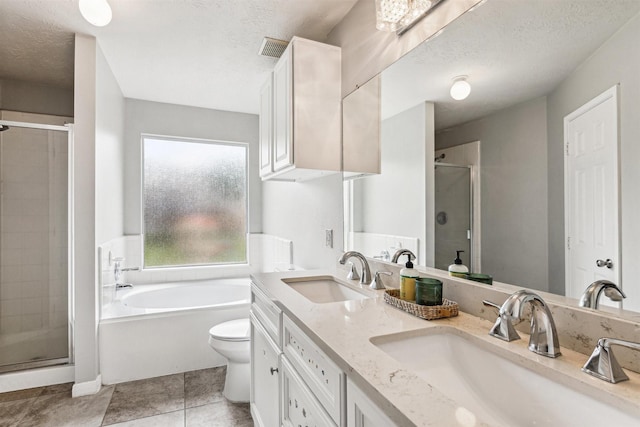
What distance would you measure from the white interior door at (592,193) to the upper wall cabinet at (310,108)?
4.22 ft

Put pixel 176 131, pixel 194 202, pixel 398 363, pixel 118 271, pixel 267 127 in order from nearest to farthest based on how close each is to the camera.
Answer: pixel 398 363 < pixel 267 127 < pixel 118 271 < pixel 176 131 < pixel 194 202

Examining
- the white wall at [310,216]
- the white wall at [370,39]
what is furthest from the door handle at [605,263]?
the white wall at [310,216]

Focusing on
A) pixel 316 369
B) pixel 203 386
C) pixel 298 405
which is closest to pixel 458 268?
pixel 316 369

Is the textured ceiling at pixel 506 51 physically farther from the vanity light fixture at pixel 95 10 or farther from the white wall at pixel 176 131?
the white wall at pixel 176 131

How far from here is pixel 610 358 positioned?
2.20 feet

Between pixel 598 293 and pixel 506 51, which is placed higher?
pixel 506 51

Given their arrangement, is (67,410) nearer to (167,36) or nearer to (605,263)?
(167,36)

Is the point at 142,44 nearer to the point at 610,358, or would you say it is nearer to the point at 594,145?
the point at 594,145

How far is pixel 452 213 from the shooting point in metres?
1.29

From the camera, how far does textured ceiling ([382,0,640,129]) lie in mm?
848

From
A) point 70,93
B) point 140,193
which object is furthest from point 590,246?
point 70,93

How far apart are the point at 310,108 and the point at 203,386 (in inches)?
83.7

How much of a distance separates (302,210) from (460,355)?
197 cm

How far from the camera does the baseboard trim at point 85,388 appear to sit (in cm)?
223
